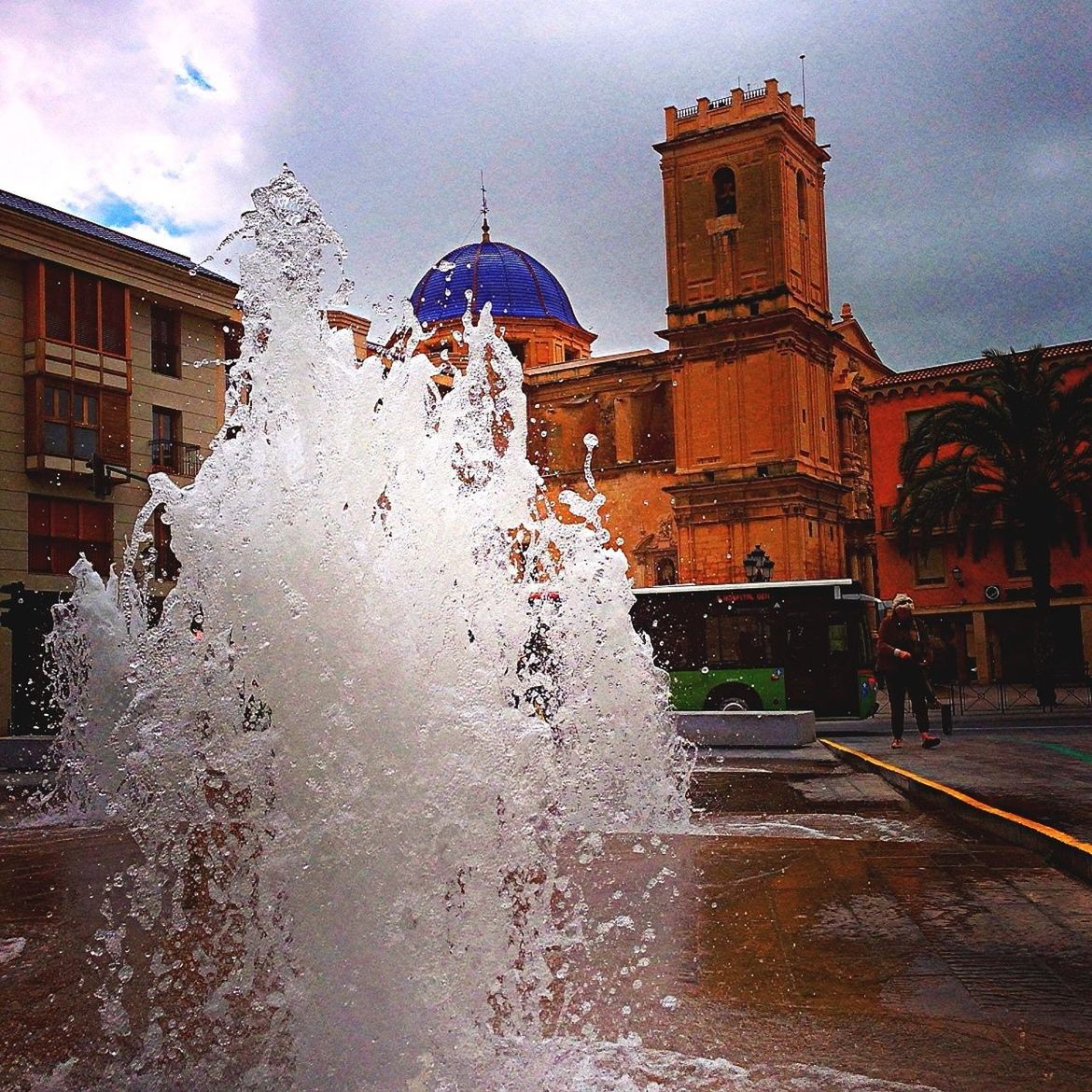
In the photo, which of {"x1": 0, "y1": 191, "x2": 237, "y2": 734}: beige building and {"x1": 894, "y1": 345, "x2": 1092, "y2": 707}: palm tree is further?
{"x1": 894, "y1": 345, "x2": 1092, "y2": 707}: palm tree

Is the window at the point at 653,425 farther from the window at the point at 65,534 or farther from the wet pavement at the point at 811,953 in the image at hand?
the wet pavement at the point at 811,953

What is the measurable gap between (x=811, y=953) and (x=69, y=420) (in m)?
25.2

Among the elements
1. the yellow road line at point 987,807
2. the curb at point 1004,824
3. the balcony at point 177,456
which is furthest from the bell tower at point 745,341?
the curb at point 1004,824

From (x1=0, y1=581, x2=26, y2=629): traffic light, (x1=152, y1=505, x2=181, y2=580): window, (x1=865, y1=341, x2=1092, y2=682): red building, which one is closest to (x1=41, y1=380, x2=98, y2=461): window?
(x1=152, y1=505, x2=181, y2=580): window

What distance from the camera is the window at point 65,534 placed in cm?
2558

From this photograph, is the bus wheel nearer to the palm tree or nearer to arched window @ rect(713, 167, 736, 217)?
the palm tree

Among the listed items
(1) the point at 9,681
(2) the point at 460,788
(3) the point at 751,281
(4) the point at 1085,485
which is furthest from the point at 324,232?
(3) the point at 751,281

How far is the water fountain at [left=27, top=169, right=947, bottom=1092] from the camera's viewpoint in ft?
10.4

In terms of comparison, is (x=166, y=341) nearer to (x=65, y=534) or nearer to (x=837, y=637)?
(x=65, y=534)

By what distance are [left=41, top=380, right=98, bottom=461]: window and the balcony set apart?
5.67 ft

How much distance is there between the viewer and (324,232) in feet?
16.9

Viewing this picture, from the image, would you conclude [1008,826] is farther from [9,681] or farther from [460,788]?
[9,681]

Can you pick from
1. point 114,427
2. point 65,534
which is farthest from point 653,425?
point 65,534

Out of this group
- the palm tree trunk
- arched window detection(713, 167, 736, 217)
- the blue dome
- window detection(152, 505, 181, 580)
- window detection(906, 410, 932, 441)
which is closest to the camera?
the palm tree trunk
